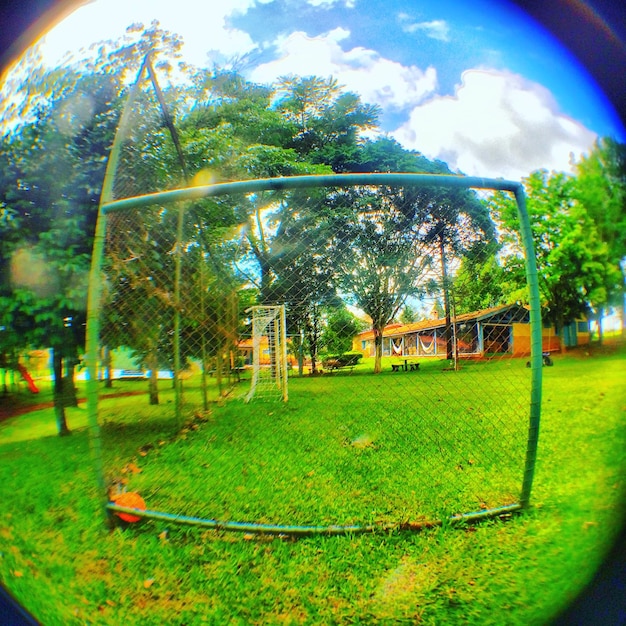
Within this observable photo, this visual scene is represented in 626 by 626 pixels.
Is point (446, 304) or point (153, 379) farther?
point (153, 379)

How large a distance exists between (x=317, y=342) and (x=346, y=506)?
3.37ft

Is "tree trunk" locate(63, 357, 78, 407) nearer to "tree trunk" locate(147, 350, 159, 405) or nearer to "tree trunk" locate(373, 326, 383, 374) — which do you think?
"tree trunk" locate(147, 350, 159, 405)

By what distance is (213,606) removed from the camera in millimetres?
1229

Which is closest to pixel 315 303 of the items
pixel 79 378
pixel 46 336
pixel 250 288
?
pixel 250 288

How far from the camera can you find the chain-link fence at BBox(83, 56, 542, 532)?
188 cm

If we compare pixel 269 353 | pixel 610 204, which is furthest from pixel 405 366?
pixel 269 353

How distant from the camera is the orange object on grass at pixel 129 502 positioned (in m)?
1.83

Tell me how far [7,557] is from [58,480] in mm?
1317

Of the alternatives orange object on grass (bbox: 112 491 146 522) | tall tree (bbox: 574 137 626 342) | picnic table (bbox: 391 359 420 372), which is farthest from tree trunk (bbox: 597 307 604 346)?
orange object on grass (bbox: 112 491 146 522)

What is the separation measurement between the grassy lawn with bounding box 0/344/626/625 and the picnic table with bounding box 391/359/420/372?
73 millimetres

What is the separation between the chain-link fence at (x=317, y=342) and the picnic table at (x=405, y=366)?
0.02 metres

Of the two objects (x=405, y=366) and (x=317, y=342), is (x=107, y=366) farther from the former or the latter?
(x=405, y=366)

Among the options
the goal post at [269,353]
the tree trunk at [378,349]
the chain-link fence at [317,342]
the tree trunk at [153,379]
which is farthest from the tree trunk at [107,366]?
the tree trunk at [378,349]

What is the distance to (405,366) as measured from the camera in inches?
79.9
